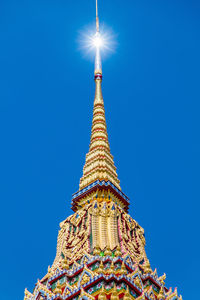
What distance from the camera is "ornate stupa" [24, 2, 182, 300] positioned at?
2948 cm

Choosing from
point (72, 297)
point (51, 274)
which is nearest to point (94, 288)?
point (72, 297)

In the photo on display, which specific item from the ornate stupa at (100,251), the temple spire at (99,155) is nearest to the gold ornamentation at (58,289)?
the ornate stupa at (100,251)

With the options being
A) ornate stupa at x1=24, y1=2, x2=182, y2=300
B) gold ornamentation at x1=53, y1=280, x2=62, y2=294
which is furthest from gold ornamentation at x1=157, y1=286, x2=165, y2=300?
gold ornamentation at x1=53, y1=280, x2=62, y2=294

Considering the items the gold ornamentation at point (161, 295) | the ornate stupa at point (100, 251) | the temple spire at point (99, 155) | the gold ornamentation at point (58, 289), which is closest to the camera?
the ornate stupa at point (100, 251)

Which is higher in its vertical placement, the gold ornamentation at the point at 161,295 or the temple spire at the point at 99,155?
the temple spire at the point at 99,155

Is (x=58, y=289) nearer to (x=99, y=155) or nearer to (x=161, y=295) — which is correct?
(x=161, y=295)

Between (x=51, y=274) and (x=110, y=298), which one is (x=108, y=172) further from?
(x=110, y=298)

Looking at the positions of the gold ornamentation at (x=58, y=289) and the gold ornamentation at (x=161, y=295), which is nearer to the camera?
the gold ornamentation at (x=58, y=289)

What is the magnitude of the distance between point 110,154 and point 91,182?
4.48 metres

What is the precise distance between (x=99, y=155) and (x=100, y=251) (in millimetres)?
10467

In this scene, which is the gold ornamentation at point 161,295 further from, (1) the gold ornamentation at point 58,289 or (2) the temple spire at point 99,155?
(2) the temple spire at point 99,155

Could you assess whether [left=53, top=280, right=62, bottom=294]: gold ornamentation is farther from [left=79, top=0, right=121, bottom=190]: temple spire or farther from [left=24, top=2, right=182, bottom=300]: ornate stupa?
[left=79, top=0, right=121, bottom=190]: temple spire

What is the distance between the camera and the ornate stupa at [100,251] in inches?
1161

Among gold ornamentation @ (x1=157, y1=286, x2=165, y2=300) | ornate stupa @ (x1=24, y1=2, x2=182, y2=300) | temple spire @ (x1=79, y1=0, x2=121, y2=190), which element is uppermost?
temple spire @ (x1=79, y1=0, x2=121, y2=190)
